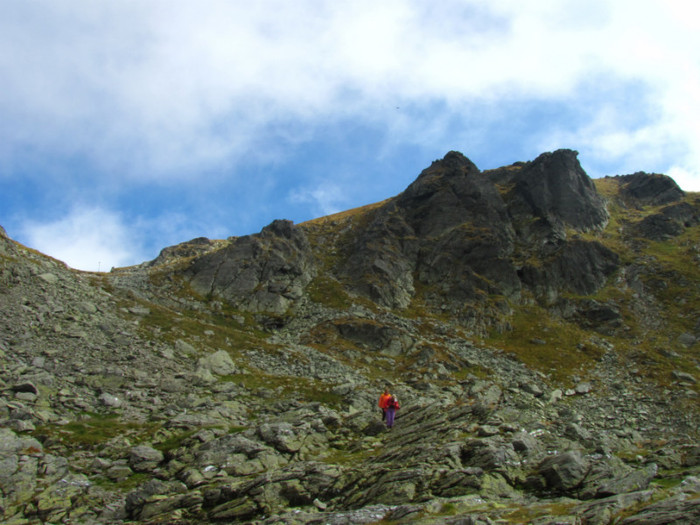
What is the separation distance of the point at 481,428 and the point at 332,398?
1499 cm

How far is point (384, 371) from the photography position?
48.7 m

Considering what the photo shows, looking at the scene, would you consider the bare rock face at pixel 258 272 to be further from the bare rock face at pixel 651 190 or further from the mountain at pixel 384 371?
the bare rock face at pixel 651 190

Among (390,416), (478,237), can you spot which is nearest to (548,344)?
(478,237)

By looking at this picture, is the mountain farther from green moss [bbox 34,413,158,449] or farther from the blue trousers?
the blue trousers

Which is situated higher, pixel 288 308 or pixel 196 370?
pixel 288 308

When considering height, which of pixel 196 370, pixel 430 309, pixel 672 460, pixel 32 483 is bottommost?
pixel 672 460

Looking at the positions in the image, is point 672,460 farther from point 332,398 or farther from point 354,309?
point 354,309

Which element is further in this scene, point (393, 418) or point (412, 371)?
point (412, 371)

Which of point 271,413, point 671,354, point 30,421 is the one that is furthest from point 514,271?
point 30,421

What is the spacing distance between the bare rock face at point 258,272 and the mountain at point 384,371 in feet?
1.41

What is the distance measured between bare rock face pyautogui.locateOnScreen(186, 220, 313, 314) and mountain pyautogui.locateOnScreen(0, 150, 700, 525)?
1.41 ft

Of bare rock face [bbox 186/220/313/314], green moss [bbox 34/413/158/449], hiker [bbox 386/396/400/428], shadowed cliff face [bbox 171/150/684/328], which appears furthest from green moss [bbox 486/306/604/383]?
green moss [bbox 34/413/158/449]

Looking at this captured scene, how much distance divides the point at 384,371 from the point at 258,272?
31.8 m

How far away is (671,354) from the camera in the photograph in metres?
53.7
